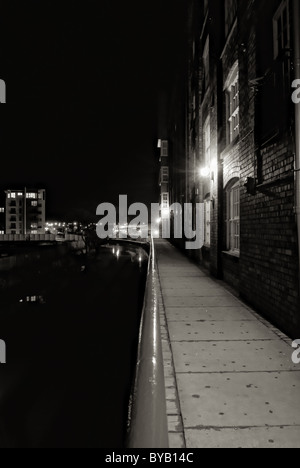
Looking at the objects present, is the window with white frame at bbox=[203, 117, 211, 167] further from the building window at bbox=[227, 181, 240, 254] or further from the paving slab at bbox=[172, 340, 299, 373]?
the paving slab at bbox=[172, 340, 299, 373]

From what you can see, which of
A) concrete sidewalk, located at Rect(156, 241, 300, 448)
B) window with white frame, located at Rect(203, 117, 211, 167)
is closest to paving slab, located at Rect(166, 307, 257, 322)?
concrete sidewalk, located at Rect(156, 241, 300, 448)

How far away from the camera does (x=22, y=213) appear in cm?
10688

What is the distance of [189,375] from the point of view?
3965 millimetres

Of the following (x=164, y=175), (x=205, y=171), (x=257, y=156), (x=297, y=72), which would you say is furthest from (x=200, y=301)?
(x=164, y=175)

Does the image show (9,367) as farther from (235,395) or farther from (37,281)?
(37,281)

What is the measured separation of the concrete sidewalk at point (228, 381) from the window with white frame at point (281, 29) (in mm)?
4595

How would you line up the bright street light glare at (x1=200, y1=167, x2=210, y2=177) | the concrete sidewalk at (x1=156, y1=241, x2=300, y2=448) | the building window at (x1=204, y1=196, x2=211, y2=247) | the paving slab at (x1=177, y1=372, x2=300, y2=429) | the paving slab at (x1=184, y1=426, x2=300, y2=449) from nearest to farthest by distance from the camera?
the paving slab at (x1=184, y1=426, x2=300, y2=449), the concrete sidewalk at (x1=156, y1=241, x2=300, y2=448), the paving slab at (x1=177, y1=372, x2=300, y2=429), the bright street light glare at (x1=200, y1=167, x2=210, y2=177), the building window at (x1=204, y1=196, x2=211, y2=247)

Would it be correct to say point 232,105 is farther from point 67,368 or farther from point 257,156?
point 67,368

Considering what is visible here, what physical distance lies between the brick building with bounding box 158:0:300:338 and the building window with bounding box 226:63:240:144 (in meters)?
0.03

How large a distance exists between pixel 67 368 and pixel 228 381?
4.02 metres

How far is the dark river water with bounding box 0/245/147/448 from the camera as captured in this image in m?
4.58

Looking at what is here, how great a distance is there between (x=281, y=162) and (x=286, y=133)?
45 centimetres

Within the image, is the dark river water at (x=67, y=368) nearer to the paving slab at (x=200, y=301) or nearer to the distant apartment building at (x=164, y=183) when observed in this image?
the paving slab at (x=200, y=301)

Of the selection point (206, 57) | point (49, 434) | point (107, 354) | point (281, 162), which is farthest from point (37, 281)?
point (281, 162)
